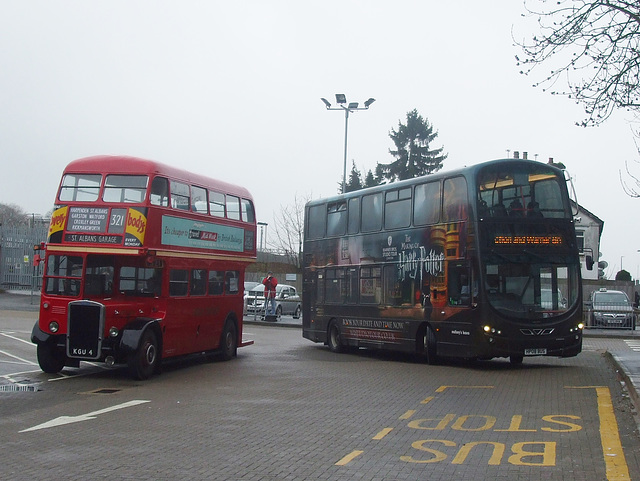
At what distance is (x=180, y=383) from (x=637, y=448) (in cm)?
931

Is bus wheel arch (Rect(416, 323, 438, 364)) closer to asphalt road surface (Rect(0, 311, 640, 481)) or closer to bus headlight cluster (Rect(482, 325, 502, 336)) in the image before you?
asphalt road surface (Rect(0, 311, 640, 481))

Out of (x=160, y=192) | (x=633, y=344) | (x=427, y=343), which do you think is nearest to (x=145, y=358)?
(x=160, y=192)

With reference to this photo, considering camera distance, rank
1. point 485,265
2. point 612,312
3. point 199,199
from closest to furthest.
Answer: point 485,265 < point 199,199 < point 612,312

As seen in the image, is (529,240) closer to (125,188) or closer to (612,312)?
(125,188)

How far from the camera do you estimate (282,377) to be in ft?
55.5

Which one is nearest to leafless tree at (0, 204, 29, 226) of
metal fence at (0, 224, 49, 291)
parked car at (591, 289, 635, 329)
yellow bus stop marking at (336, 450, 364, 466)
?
metal fence at (0, 224, 49, 291)

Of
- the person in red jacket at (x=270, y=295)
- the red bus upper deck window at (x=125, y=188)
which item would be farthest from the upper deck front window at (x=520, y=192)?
the person in red jacket at (x=270, y=295)

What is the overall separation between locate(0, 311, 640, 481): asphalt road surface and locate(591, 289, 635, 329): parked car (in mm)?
17590

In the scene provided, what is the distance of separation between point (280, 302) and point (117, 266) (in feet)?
75.6

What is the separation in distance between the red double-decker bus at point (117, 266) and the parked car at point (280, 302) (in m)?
20.0

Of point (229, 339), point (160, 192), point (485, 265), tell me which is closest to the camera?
point (160, 192)

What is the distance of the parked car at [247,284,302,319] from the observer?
38438mm

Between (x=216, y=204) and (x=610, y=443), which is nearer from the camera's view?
(x=610, y=443)

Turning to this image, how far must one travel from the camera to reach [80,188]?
16.8m
